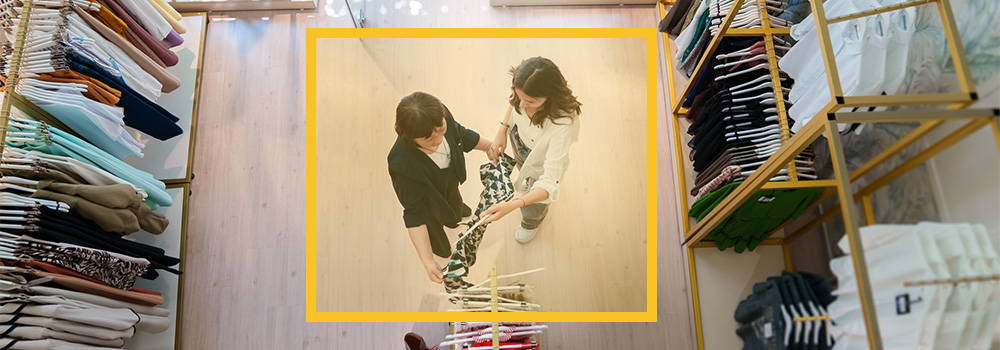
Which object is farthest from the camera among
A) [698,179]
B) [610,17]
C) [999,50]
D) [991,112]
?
[610,17]

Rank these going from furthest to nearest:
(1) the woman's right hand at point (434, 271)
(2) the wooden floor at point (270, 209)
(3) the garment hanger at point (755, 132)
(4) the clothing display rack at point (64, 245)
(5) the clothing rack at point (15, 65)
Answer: (2) the wooden floor at point (270, 209)
(3) the garment hanger at point (755, 132)
(1) the woman's right hand at point (434, 271)
(5) the clothing rack at point (15, 65)
(4) the clothing display rack at point (64, 245)

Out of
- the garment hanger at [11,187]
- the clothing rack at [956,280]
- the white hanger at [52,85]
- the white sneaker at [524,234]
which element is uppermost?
the white hanger at [52,85]

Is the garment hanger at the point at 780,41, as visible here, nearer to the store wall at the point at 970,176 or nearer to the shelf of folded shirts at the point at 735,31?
the shelf of folded shirts at the point at 735,31

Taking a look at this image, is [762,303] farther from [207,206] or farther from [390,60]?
[207,206]

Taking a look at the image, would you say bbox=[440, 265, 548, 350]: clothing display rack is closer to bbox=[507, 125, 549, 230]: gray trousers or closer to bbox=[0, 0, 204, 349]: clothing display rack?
bbox=[507, 125, 549, 230]: gray trousers

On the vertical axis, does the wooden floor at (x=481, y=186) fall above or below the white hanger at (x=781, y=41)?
below

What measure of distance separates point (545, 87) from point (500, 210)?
541mm

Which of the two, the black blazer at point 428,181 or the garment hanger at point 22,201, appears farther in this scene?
the black blazer at point 428,181

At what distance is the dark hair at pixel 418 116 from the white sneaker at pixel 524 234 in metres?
0.54

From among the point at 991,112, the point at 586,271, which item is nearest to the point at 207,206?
the point at 586,271

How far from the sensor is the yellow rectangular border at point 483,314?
2592 mm

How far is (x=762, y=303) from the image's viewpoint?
8.07 ft

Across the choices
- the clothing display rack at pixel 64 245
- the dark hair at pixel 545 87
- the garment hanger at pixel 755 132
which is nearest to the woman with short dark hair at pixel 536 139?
the dark hair at pixel 545 87

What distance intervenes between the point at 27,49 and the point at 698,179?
3018 mm
